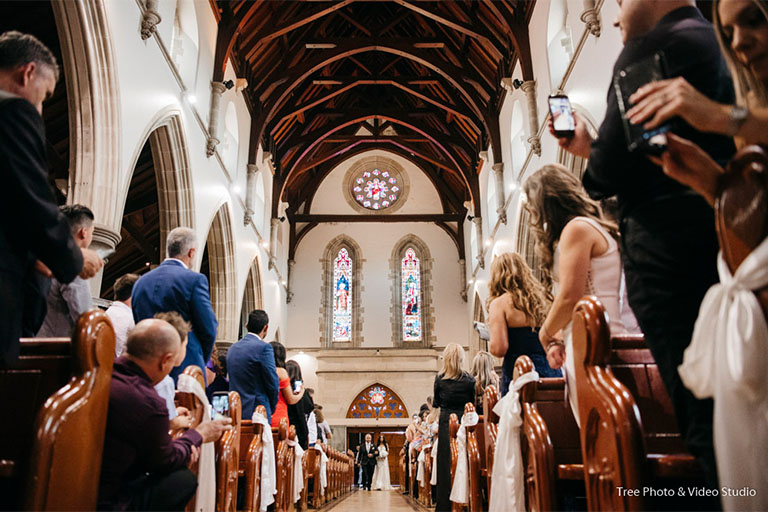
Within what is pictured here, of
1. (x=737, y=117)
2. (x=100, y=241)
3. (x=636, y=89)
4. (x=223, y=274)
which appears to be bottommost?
(x=737, y=117)

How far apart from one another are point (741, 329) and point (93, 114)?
5.61 metres

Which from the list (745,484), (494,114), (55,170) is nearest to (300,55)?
(494,114)

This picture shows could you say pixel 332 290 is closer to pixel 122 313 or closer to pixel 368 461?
pixel 368 461

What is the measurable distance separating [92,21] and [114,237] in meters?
1.89

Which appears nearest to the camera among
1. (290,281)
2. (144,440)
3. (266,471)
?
(144,440)

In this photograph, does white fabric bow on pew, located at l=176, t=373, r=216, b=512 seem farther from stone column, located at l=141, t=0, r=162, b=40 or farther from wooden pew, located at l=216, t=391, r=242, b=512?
stone column, located at l=141, t=0, r=162, b=40

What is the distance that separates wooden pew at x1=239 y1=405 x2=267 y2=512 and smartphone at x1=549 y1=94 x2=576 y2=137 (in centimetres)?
238

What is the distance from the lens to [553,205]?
6.10ft

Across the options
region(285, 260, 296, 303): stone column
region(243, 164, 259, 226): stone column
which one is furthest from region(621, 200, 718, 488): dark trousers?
region(285, 260, 296, 303): stone column

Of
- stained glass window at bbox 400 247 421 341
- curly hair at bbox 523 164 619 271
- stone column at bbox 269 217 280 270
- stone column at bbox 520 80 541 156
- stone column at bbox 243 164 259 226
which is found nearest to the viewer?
curly hair at bbox 523 164 619 271

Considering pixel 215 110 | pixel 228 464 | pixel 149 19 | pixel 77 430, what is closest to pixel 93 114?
pixel 149 19

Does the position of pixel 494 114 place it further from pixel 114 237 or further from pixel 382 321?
pixel 114 237

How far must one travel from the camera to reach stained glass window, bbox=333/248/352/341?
16.7m

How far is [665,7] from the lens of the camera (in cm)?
136
